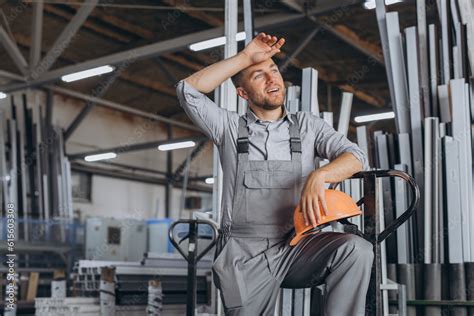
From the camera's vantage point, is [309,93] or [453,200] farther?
[309,93]

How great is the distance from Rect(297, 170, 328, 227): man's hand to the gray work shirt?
0.82 feet

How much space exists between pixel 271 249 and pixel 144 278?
3983 mm

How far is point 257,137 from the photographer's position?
2408 millimetres

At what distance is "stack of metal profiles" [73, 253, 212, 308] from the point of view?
575cm

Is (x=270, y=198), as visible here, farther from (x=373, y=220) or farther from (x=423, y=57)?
(x=423, y=57)

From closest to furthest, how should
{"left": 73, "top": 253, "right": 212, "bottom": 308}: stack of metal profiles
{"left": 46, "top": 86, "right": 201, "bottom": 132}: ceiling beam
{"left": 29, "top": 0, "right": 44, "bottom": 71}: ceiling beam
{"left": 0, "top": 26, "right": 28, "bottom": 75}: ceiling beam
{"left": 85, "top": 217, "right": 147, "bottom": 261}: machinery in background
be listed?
{"left": 73, "top": 253, "right": 212, "bottom": 308}: stack of metal profiles < {"left": 29, "top": 0, "right": 44, "bottom": 71}: ceiling beam < {"left": 0, "top": 26, "right": 28, "bottom": 75}: ceiling beam < {"left": 85, "top": 217, "right": 147, "bottom": 261}: machinery in background < {"left": 46, "top": 86, "right": 201, "bottom": 132}: ceiling beam

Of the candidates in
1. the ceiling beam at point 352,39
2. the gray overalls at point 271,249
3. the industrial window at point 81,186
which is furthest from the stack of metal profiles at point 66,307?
the industrial window at point 81,186

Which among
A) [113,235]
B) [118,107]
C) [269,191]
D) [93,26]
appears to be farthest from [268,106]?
[118,107]

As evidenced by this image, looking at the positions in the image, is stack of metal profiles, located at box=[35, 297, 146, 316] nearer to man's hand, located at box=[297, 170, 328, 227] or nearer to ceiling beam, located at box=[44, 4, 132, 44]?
man's hand, located at box=[297, 170, 328, 227]

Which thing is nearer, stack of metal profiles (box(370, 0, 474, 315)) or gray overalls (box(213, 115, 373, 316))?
gray overalls (box(213, 115, 373, 316))

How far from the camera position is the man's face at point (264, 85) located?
2.43 m

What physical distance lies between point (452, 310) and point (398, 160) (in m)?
0.96

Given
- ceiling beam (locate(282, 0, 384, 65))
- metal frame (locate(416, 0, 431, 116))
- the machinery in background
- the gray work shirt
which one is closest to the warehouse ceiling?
ceiling beam (locate(282, 0, 384, 65))

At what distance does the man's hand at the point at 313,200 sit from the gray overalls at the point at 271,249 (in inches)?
5.7
